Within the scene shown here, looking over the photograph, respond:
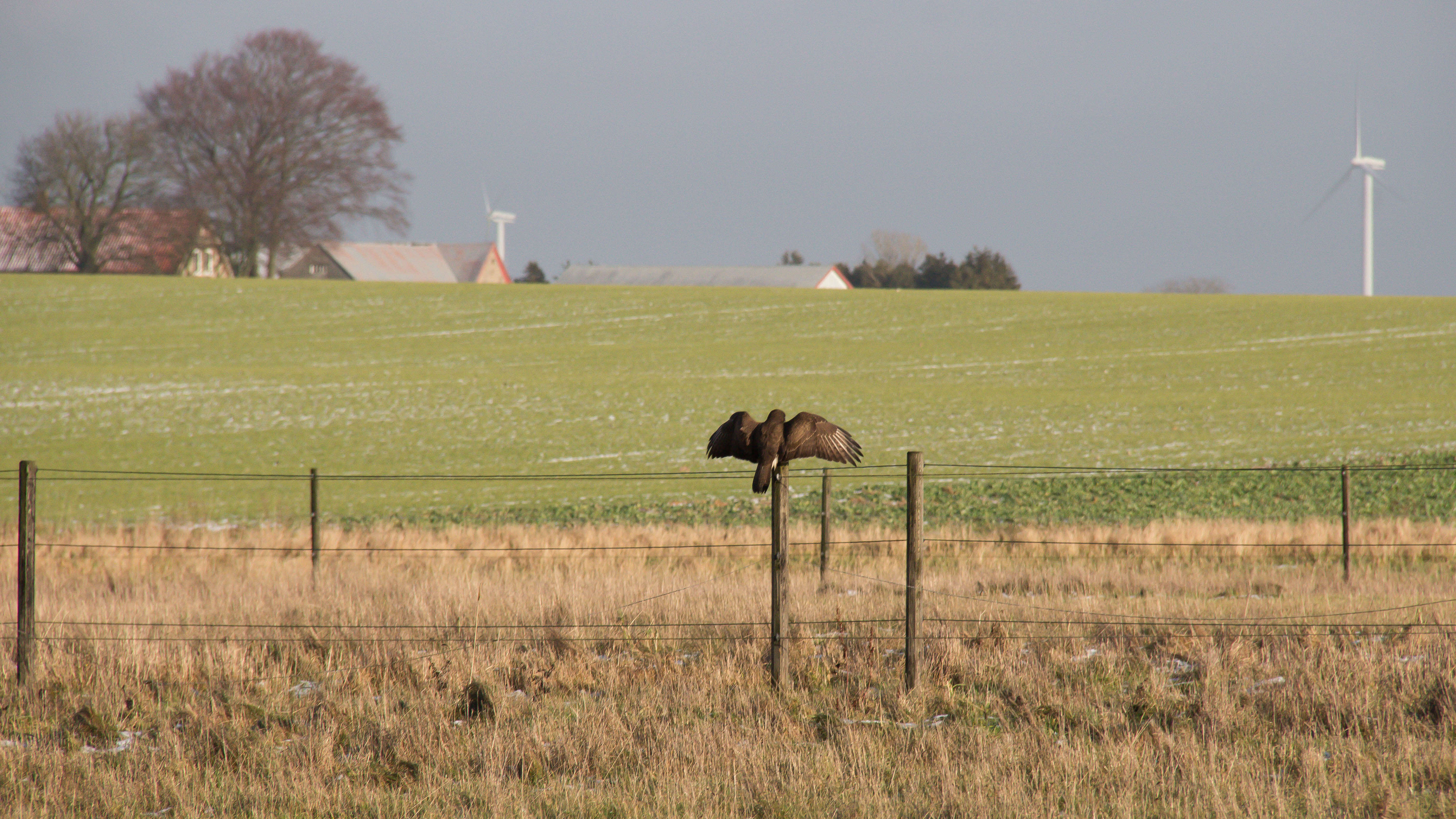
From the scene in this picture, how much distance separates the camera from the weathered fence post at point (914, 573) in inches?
294

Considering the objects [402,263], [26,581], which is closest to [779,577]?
[26,581]

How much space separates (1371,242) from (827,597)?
79105mm

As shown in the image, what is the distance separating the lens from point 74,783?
5953mm

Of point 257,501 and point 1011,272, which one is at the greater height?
point 1011,272

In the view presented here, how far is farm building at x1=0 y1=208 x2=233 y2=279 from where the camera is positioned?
220 ft

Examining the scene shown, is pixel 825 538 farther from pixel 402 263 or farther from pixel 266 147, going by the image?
pixel 402 263

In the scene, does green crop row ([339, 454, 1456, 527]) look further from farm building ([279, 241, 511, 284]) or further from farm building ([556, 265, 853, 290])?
farm building ([556, 265, 853, 290])

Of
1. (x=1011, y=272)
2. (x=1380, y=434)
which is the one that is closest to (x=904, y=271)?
(x=1011, y=272)

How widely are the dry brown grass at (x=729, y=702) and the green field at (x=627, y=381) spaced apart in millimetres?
11263

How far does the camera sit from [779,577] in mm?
7723

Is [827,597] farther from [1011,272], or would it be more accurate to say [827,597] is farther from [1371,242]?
[1371,242]

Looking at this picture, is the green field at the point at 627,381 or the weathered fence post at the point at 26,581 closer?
the weathered fence post at the point at 26,581

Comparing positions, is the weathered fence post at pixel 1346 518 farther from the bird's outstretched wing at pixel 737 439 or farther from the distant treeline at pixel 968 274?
the distant treeline at pixel 968 274

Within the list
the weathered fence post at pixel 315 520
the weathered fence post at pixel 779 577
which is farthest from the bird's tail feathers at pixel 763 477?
the weathered fence post at pixel 315 520
